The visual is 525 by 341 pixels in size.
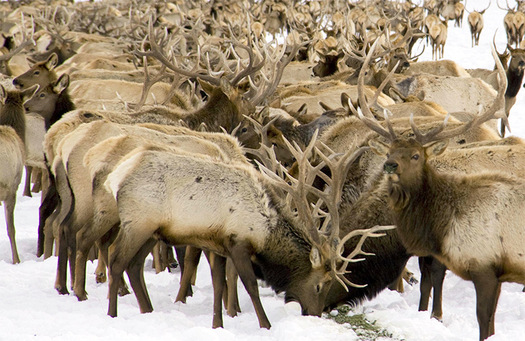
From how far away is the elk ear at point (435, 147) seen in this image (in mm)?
5082

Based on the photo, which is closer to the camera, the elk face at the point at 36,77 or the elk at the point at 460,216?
the elk at the point at 460,216

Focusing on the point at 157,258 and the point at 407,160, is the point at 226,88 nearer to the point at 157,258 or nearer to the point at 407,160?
the point at 157,258

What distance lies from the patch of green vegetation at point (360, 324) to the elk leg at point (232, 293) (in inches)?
27.3

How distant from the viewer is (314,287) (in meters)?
5.31

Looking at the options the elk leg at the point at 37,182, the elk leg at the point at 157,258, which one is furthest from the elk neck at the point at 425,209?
the elk leg at the point at 37,182

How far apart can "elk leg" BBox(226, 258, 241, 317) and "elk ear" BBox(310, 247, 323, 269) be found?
0.73 meters

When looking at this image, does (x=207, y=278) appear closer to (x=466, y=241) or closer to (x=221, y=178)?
(x=221, y=178)

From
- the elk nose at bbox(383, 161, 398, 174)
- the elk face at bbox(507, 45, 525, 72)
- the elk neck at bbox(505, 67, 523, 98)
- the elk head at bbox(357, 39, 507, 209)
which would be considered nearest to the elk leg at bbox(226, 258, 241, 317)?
the elk head at bbox(357, 39, 507, 209)

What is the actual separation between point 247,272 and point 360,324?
91 cm

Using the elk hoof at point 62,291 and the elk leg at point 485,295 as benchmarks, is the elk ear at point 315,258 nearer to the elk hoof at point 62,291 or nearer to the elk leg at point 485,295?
the elk leg at point 485,295

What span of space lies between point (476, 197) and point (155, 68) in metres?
9.34

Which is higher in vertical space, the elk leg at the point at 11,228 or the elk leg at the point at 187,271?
the elk leg at the point at 187,271

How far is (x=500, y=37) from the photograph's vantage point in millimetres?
29969

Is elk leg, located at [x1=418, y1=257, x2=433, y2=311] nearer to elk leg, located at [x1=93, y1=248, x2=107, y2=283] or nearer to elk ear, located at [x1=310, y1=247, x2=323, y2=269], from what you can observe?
elk ear, located at [x1=310, y1=247, x2=323, y2=269]
